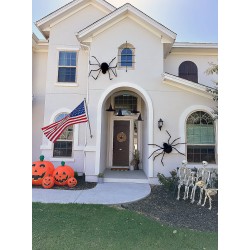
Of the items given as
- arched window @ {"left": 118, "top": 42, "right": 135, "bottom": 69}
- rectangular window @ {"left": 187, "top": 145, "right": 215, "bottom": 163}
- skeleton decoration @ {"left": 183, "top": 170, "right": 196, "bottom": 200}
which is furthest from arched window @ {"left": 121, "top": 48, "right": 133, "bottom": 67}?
skeleton decoration @ {"left": 183, "top": 170, "right": 196, "bottom": 200}

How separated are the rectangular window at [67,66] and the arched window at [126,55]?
8.93 feet

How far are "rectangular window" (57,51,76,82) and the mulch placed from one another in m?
6.84

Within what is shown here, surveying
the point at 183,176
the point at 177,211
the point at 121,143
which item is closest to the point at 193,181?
the point at 183,176

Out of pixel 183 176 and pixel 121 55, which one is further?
pixel 121 55

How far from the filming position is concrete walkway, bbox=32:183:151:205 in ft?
21.0

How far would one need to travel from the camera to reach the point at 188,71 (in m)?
11.6

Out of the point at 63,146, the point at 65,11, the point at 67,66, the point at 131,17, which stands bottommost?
the point at 63,146

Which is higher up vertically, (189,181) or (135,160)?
(135,160)

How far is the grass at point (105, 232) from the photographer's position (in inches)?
151

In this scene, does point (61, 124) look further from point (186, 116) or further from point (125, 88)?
point (186, 116)

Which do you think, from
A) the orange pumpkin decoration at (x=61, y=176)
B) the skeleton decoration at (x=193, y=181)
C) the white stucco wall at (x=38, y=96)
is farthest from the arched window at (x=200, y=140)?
the white stucco wall at (x=38, y=96)

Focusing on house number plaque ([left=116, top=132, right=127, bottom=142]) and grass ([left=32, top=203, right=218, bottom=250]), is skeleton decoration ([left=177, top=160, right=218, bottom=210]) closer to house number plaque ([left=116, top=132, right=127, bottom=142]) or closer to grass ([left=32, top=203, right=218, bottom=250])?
grass ([left=32, top=203, right=218, bottom=250])

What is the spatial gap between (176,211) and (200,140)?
4.05 meters
